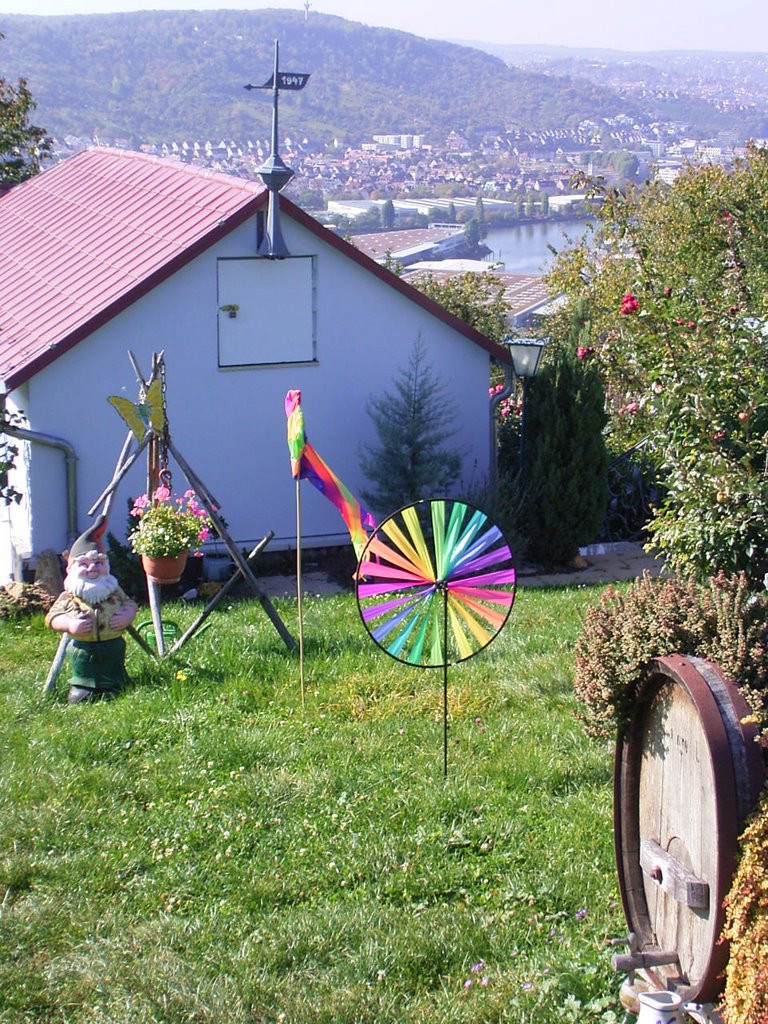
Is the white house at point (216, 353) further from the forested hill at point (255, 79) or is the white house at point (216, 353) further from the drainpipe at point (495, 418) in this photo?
the forested hill at point (255, 79)

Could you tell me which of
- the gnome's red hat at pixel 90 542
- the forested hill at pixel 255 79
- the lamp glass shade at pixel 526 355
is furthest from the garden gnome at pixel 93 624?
the forested hill at pixel 255 79

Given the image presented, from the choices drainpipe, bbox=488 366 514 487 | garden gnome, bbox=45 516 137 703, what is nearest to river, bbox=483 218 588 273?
drainpipe, bbox=488 366 514 487

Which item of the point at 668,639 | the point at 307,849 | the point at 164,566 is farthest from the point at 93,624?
the point at 668,639

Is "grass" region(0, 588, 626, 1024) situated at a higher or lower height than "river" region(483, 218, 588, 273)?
lower

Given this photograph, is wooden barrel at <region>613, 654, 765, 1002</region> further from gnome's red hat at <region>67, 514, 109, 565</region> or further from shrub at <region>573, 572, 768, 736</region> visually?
gnome's red hat at <region>67, 514, 109, 565</region>

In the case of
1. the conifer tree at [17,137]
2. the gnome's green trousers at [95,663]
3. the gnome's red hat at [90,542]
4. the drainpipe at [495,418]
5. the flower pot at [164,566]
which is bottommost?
the gnome's green trousers at [95,663]

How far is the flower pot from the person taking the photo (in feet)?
27.7

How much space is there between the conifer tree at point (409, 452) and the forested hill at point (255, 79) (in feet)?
98.2

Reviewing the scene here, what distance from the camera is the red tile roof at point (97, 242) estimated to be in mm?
11891

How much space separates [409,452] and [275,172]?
9.95 ft

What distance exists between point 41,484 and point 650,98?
89592mm

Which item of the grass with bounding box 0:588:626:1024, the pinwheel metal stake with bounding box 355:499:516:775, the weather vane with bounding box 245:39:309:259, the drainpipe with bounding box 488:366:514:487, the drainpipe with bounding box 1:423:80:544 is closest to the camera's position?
the grass with bounding box 0:588:626:1024

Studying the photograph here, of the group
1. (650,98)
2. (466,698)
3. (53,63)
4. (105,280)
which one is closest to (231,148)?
(53,63)

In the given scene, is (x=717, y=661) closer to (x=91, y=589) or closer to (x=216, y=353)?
(x=91, y=589)
